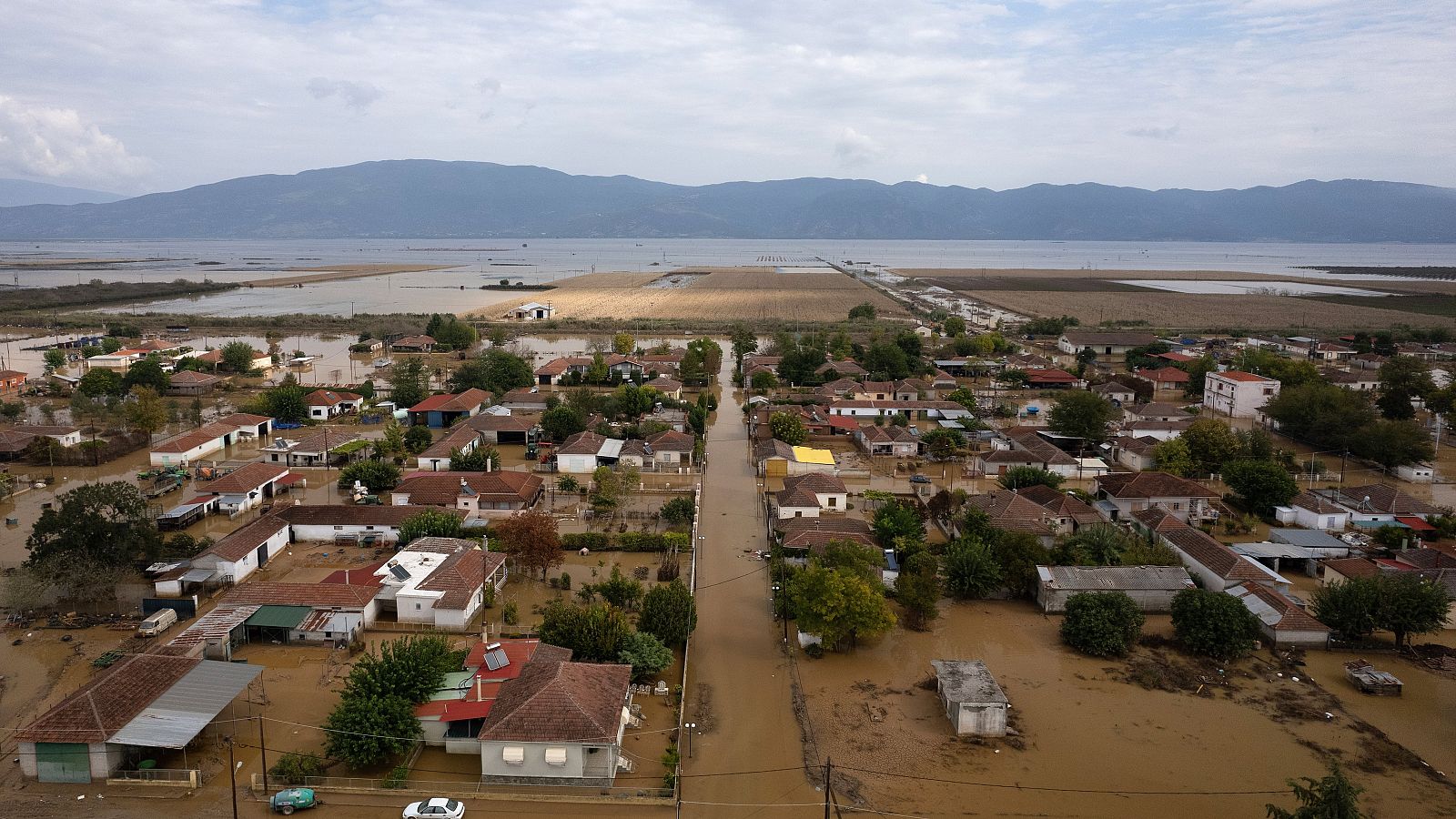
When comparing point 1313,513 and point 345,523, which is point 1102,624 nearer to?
point 1313,513

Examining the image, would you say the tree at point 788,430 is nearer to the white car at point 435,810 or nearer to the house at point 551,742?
the house at point 551,742

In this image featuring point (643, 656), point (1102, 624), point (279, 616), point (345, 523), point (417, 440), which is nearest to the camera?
point (643, 656)

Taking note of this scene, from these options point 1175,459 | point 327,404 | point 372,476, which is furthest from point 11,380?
point 1175,459

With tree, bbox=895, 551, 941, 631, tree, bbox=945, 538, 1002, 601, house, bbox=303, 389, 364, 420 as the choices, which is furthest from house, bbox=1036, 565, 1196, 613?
house, bbox=303, 389, 364, 420

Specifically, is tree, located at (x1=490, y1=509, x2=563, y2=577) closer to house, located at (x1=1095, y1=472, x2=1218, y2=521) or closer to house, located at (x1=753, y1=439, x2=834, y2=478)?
house, located at (x1=753, y1=439, x2=834, y2=478)

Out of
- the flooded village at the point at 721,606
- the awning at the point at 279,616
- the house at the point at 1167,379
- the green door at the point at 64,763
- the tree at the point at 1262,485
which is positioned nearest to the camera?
the green door at the point at 64,763

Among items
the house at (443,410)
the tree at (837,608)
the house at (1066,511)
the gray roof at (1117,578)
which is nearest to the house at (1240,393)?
the house at (1066,511)
